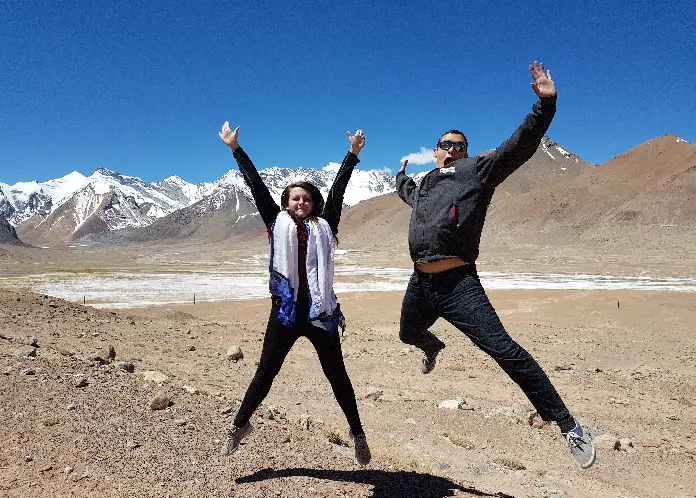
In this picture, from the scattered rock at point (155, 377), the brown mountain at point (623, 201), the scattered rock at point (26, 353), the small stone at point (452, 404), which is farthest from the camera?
the brown mountain at point (623, 201)

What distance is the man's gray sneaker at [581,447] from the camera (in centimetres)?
384

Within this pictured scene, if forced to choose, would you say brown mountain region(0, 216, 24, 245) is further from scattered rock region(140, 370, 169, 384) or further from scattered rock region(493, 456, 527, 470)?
scattered rock region(493, 456, 527, 470)

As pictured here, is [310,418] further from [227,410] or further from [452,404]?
[452,404]

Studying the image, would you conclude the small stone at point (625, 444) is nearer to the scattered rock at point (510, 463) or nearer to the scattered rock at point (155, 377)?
the scattered rock at point (510, 463)

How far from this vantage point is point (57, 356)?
805cm

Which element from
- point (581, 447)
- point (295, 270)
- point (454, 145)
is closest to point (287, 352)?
point (295, 270)

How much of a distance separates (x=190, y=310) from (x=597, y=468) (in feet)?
79.9

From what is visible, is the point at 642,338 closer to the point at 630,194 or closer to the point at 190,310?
the point at 190,310

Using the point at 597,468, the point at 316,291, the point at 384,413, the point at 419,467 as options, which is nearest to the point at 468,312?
the point at 316,291

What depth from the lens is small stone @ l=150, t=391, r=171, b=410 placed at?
5746 millimetres

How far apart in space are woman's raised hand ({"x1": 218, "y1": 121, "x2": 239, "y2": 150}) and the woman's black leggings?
4.19ft

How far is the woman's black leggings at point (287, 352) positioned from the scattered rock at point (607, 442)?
13.4ft

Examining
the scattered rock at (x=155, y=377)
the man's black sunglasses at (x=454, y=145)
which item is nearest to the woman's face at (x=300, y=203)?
the man's black sunglasses at (x=454, y=145)

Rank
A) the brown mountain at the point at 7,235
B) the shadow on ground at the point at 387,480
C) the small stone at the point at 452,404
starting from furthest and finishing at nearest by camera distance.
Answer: the brown mountain at the point at 7,235 → the small stone at the point at 452,404 → the shadow on ground at the point at 387,480
